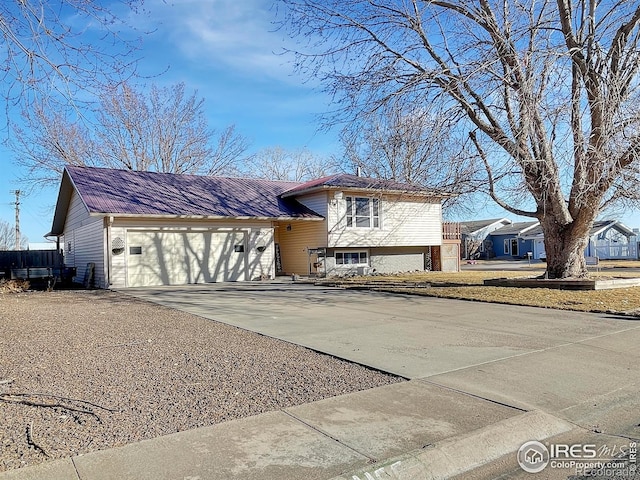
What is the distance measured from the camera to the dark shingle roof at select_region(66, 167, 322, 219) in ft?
59.9

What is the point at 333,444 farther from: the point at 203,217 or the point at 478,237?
the point at 478,237

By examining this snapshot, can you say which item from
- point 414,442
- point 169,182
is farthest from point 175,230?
point 414,442

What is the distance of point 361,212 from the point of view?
904 inches

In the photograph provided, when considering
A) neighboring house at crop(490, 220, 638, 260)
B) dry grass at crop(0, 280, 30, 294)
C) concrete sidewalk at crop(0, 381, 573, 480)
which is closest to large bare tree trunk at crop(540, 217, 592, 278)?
concrete sidewalk at crop(0, 381, 573, 480)

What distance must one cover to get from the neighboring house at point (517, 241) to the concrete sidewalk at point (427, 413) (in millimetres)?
40439

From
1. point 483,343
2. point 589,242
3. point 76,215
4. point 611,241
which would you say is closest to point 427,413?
point 483,343

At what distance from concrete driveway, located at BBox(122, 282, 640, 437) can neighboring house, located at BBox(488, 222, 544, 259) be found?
1487 inches

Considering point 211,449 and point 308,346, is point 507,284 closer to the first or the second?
point 308,346

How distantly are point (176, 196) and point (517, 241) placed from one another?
1541 inches

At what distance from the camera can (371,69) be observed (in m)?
13.7

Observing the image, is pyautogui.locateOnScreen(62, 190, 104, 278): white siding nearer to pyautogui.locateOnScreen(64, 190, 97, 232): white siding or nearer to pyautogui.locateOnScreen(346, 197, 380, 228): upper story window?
pyautogui.locateOnScreen(64, 190, 97, 232): white siding

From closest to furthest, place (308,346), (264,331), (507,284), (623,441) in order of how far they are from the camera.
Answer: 1. (623,441)
2. (308,346)
3. (264,331)
4. (507,284)

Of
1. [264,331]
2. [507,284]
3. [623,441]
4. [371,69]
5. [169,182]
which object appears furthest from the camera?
[169,182]

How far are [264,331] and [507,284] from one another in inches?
382
